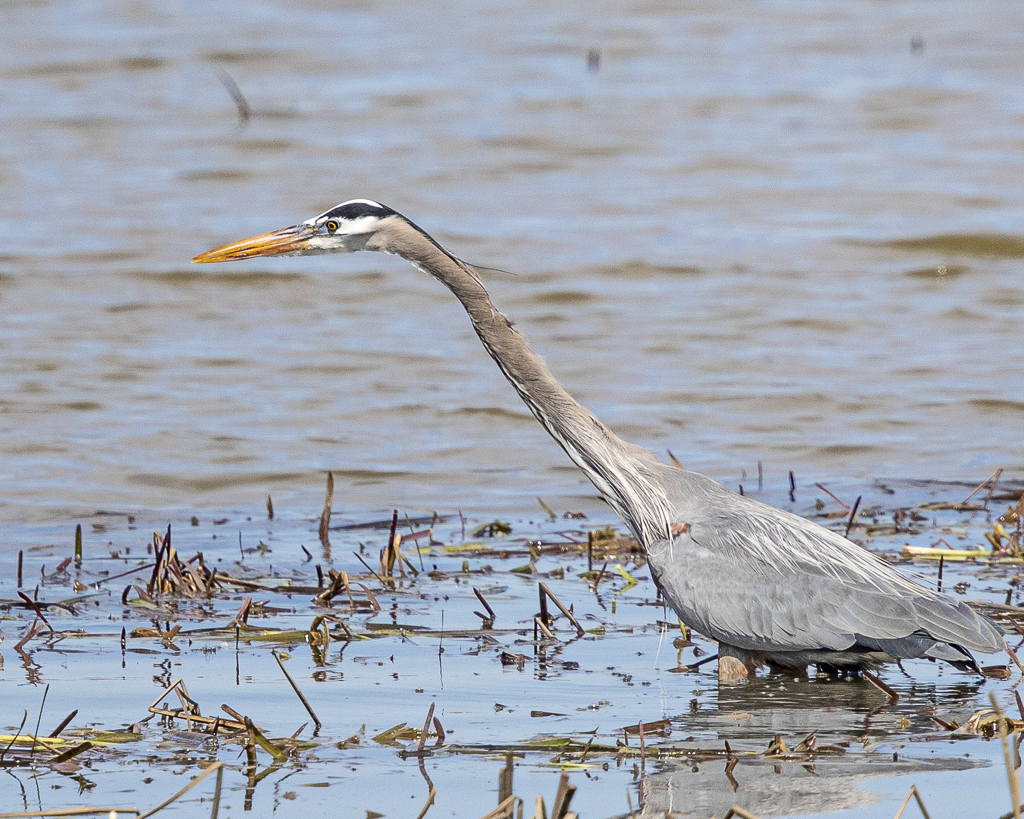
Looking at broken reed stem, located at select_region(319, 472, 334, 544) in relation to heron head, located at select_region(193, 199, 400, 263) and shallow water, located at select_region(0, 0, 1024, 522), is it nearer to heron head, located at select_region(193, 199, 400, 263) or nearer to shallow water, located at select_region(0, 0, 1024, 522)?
shallow water, located at select_region(0, 0, 1024, 522)

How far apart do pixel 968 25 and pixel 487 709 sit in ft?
64.9

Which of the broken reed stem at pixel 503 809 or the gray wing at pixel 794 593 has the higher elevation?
the gray wing at pixel 794 593

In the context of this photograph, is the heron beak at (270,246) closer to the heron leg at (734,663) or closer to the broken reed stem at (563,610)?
the broken reed stem at (563,610)

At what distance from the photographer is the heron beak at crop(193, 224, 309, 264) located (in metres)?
6.42

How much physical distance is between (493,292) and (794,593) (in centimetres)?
878

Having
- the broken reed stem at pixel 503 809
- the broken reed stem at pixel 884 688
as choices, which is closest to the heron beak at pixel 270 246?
the broken reed stem at pixel 884 688

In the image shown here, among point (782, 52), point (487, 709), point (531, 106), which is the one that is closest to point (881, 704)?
point (487, 709)

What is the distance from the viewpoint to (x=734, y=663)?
559 cm

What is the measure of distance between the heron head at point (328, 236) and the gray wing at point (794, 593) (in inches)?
66.5

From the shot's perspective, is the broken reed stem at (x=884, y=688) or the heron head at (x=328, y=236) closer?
the broken reed stem at (x=884, y=688)

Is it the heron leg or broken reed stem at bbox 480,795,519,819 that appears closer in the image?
broken reed stem at bbox 480,795,519,819

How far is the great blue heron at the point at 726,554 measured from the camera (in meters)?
5.41

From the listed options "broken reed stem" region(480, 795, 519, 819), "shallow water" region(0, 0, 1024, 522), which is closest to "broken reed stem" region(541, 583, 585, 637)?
"broken reed stem" region(480, 795, 519, 819)

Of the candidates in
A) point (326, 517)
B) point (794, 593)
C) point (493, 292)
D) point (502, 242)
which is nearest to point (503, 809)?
point (794, 593)
